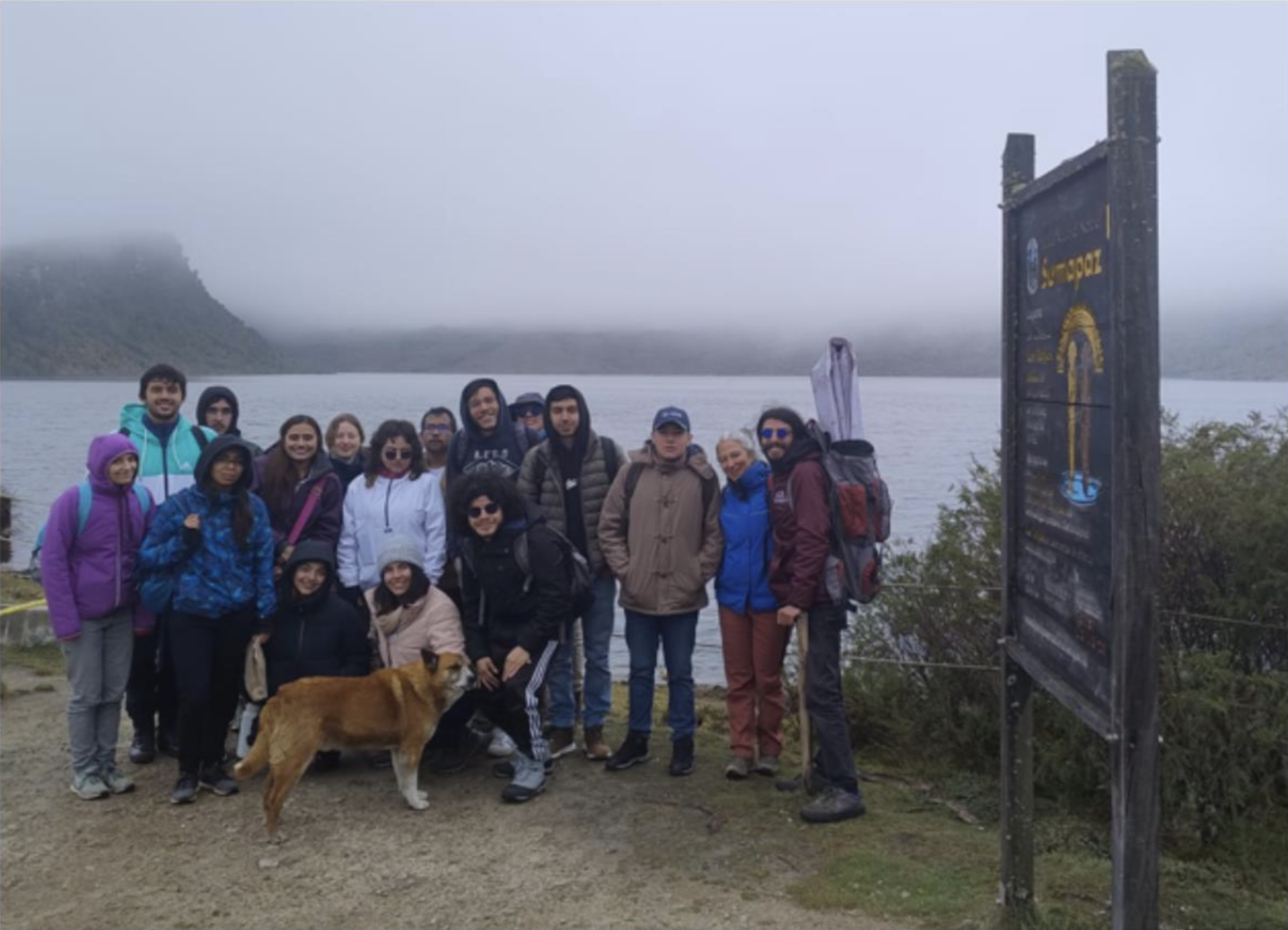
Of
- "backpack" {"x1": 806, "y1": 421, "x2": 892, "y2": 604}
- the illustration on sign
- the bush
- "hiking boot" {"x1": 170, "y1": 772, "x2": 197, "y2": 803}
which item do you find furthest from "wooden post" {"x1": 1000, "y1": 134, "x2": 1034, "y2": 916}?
"hiking boot" {"x1": 170, "y1": 772, "x2": 197, "y2": 803}

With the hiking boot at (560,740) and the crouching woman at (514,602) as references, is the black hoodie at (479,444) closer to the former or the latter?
the crouching woman at (514,602)

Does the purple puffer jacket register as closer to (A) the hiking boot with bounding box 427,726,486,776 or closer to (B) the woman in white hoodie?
(B) the woman in white hoodie

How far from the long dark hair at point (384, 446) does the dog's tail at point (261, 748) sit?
5.00 feet

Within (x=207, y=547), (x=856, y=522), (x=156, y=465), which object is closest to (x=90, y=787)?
(x=207, y=547)

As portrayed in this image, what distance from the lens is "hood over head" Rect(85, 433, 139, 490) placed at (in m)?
5.84

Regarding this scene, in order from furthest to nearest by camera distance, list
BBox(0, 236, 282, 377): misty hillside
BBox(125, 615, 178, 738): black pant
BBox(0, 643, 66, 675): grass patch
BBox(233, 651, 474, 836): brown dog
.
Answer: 1. BBox(0, 236, 282, 377): misty hillside
2. BBox(0, 643, 66, 675): grass patch
3. BBox(125, 615, 178, 738): black pant
4. BBox(233, 651, 474, 836): brown dog

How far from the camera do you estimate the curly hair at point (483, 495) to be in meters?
6.01

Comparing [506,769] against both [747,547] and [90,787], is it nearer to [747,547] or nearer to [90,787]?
[747,547]

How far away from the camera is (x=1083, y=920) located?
4.44 meters

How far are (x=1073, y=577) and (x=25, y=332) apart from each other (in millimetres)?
177955

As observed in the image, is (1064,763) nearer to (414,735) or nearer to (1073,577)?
(1073,577)

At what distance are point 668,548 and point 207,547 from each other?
8.33ft

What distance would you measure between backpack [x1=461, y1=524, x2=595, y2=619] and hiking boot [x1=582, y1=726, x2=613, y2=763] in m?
0.86

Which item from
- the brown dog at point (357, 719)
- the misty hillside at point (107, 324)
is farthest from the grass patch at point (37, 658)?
the misty hillside at point (107, 324)
